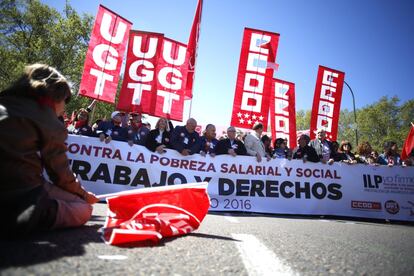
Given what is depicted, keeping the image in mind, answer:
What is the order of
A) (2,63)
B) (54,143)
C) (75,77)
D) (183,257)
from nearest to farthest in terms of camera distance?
1. (183,257)
2. (54,143)
3. (2,63)
4. (75,77)

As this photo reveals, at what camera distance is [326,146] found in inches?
350

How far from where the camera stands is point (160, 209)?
2.92 m

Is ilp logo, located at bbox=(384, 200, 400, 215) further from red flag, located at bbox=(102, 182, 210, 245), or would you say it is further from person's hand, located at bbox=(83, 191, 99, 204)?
person's hand, located at bbox=(83, 191, 99, 204)

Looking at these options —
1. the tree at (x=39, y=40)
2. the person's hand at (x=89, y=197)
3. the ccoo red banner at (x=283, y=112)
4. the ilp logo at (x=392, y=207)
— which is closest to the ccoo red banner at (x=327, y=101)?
the ccoo red banner at (x=283, y=112)

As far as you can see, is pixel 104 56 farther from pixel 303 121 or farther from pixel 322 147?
pixel 303 121

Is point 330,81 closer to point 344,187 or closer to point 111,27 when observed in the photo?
point 344,187

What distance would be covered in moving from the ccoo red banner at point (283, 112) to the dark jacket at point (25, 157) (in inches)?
407

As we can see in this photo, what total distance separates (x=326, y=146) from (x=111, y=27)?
7912mm

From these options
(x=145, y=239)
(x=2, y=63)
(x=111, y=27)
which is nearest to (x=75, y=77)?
(x=2, y=63)

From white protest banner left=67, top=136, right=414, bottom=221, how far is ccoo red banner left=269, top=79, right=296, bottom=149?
14.7ft

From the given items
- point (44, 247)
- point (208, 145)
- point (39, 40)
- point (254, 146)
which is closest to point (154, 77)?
point (208, 145)

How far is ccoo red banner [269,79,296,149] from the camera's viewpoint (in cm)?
1188

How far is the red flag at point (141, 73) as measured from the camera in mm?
8992

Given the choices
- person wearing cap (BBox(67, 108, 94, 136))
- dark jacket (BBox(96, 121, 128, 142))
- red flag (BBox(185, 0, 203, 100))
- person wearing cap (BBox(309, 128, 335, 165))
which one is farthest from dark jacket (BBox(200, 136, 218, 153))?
red flag (BBox(185, 0, 203, 100))
